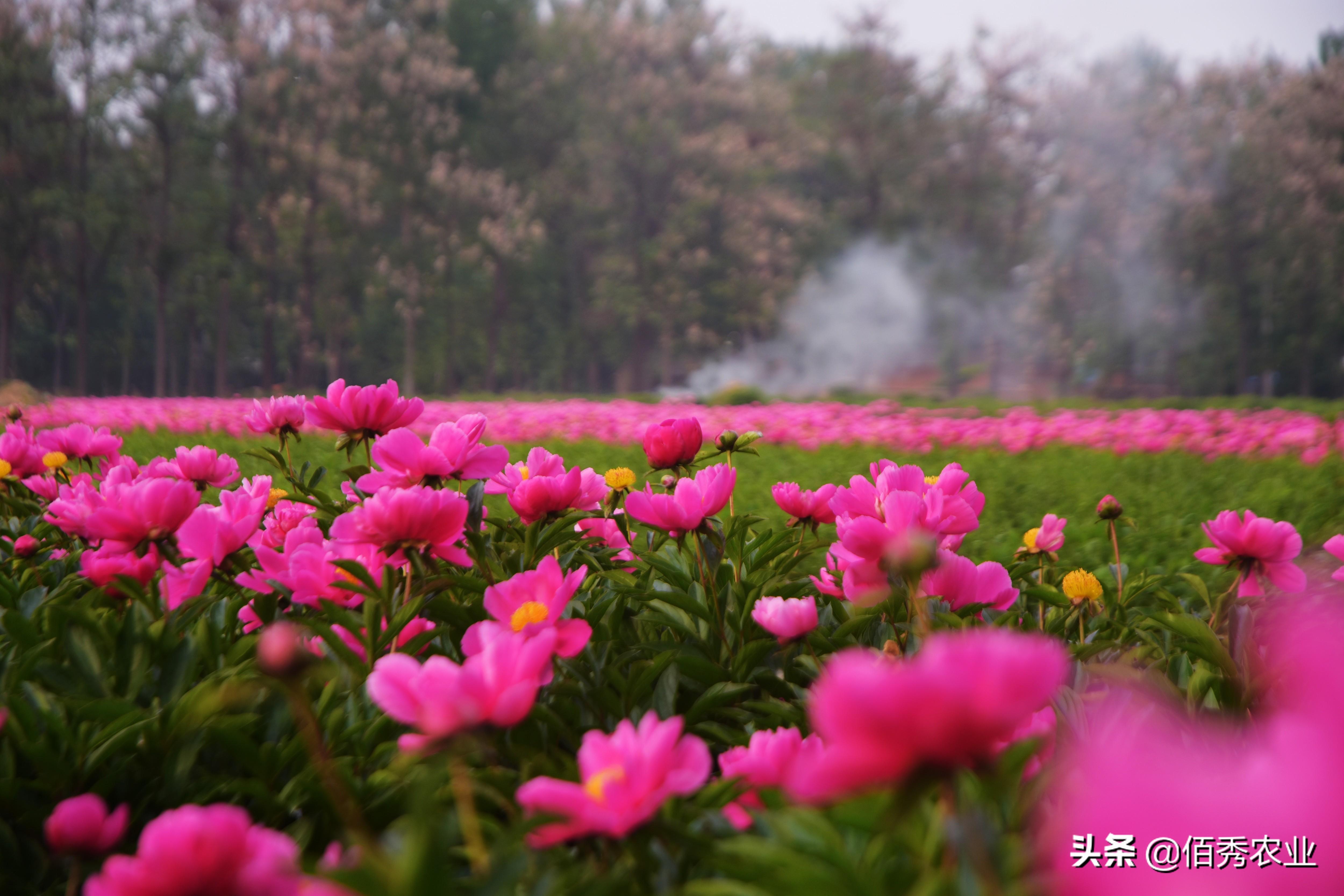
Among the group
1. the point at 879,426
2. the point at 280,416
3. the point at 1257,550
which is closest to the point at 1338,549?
the point at 1257,550

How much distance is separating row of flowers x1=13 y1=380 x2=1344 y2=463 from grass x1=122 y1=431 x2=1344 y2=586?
0.11 metres

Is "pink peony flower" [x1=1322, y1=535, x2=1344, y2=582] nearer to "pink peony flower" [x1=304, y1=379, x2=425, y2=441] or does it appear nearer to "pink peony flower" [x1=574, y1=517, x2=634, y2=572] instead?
"pink peony flower" [x1=574, y1=517, x2=634, y2=572]

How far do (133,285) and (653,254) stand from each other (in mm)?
16954

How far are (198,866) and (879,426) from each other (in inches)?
249

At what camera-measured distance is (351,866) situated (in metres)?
0.56

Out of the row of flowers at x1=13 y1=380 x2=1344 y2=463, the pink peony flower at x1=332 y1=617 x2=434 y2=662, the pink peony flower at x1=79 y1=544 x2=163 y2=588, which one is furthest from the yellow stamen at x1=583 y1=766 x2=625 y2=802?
the row of flowers at x1=13 y1=380 x2=1344 y2=463

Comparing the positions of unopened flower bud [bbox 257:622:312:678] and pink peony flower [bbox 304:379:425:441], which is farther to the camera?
pink peony flower [bbox 304:379:425:441]

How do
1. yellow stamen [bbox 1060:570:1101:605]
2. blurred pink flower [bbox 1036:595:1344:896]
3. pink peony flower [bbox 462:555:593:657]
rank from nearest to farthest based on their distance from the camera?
blurred pink flower [bbox 1036:595:1344:896] → pink peony flower [bbox 462:555:593:657] → yellow stamen [bbox 1060:570:1101:605]

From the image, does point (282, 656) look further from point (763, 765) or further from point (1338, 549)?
point (1338, 549)

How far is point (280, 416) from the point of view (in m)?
1.60

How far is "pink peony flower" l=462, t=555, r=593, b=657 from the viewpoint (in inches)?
35.2

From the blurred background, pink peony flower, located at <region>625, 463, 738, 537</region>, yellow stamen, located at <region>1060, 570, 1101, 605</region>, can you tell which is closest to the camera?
pink peony flower, located at <region>625, 463, 738, 537</region>

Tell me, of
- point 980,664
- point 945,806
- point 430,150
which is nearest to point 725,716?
point 945,806

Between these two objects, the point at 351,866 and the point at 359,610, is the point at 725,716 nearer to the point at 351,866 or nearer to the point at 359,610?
the point at 359,610
